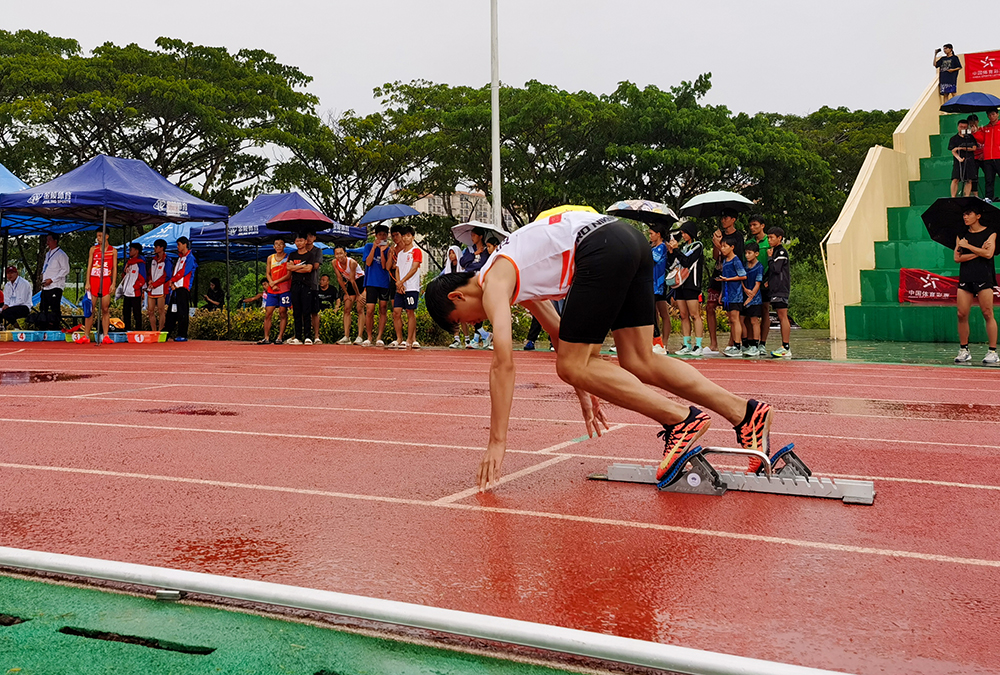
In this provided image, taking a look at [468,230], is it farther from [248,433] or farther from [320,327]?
[248,433]

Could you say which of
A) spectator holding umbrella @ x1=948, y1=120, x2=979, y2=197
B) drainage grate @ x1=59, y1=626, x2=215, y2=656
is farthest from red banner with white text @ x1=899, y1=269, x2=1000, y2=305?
drainage grate @ x1=59, y1=626, x2=215, y2=656

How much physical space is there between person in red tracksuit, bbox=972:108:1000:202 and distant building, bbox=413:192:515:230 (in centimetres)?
1196

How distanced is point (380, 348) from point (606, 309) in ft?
34.2

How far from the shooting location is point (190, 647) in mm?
2195

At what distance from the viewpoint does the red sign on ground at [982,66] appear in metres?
21.3

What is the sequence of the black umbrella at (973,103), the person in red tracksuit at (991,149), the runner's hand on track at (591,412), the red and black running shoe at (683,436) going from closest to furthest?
the red and black running shoe at (683,436) → the runner's hand on track at (591,412) → the black umbrella at (973,103) → the person in red tracksuit at (991,149)

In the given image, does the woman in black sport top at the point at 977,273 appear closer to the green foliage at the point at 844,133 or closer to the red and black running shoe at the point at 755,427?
the red and black running shoe at the point at 755,427

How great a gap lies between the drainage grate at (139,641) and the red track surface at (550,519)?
1.71 ft

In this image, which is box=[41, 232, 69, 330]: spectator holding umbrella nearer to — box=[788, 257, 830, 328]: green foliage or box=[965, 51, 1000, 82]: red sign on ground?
box=[965, 51, 1000, 82]: red sign on ground

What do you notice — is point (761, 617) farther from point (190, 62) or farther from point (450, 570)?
point (190, 62)

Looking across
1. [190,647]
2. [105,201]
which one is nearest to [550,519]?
[190,647]

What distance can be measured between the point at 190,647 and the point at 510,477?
2185 mm

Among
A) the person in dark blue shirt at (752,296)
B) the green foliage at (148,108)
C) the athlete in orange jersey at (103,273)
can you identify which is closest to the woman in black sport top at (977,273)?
the person in dark blue shirt at (752,296)

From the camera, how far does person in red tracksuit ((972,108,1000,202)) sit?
55.8 feet
